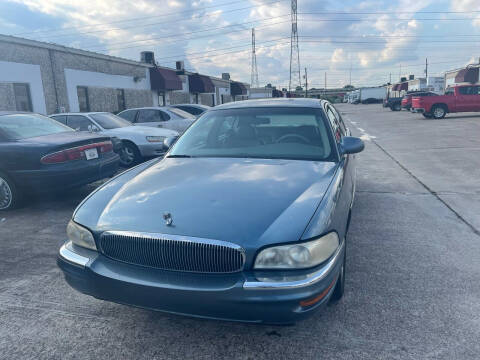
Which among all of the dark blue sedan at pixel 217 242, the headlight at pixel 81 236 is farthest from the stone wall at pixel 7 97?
the headlight at pixel 81 236

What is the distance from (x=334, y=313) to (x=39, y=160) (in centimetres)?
452

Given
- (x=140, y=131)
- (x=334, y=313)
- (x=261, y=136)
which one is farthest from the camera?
(x=140, y=131)

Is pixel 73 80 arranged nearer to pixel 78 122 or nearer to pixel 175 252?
pixel 78 122

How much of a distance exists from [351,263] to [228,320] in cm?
185

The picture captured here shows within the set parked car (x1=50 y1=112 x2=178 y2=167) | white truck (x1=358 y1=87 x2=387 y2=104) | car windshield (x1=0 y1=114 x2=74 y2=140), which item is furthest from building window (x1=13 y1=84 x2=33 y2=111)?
white truck (x1=358 y1=87 x2=387 y2=104)

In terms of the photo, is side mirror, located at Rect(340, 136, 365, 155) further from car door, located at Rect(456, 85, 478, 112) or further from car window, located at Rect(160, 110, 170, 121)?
car door, located at Rect(456, 85, 478, 112)

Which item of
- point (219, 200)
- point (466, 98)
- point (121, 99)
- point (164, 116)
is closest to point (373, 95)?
point (466, 98)

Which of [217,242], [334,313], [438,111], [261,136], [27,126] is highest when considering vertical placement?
[27,126]

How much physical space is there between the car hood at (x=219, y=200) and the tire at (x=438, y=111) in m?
21.7

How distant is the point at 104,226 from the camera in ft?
7.91

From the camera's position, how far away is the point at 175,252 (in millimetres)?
2174

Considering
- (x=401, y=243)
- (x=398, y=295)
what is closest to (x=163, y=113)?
(x=401, y=243)

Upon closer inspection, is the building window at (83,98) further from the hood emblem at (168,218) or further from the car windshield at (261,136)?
the hood emblem at (168,218)

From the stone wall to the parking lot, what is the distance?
11.3 m
